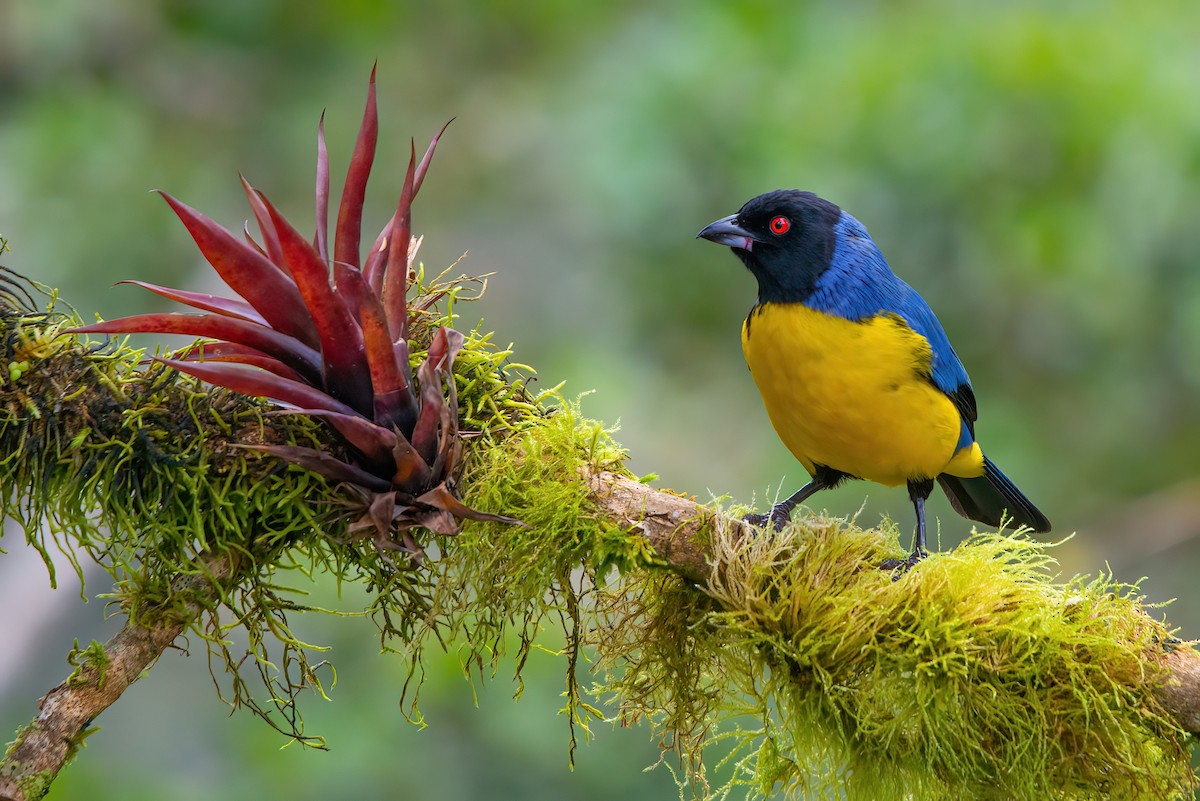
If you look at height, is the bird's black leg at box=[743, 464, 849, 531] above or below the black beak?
below

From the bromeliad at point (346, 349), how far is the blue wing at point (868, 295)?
121cm

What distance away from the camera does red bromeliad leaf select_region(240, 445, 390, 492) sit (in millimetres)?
1859

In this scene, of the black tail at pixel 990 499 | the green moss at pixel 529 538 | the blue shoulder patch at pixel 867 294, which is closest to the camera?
Result: the green moss at pixel 529 538

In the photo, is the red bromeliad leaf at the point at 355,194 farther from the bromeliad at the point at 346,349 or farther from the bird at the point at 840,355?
the bird at the point at 840,355

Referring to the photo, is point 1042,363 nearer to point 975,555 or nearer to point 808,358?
point 808,358

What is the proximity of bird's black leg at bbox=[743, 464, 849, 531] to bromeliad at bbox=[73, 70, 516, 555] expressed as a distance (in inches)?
31.3

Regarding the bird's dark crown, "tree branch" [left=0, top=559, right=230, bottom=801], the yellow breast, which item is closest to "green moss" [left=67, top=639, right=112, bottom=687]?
"tree branch" [left=0, top=559, right=230, bottom=801]

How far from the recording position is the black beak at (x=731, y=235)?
3.02m

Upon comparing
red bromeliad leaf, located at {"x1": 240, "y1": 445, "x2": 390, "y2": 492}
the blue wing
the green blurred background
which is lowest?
red bromeliad leaf, located at {"x1": 240, "y1": 445, "x2": 390, "y2": 492}

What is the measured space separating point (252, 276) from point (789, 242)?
153 cm

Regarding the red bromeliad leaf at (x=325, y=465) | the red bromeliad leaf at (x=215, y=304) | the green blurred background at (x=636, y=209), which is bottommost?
the red bromeliad leaf at (x=325, y=465)

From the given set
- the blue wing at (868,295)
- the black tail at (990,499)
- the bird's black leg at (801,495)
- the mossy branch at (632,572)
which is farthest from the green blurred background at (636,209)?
the mossy branch at (632,572)

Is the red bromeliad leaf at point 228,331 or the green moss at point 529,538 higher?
the red bromeliad leaf at point 228,331

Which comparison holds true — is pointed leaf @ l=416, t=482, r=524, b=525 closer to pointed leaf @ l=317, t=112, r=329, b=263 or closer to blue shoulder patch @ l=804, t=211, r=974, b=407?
pointed leaf @ l=317, t=112, r=329, b=263
